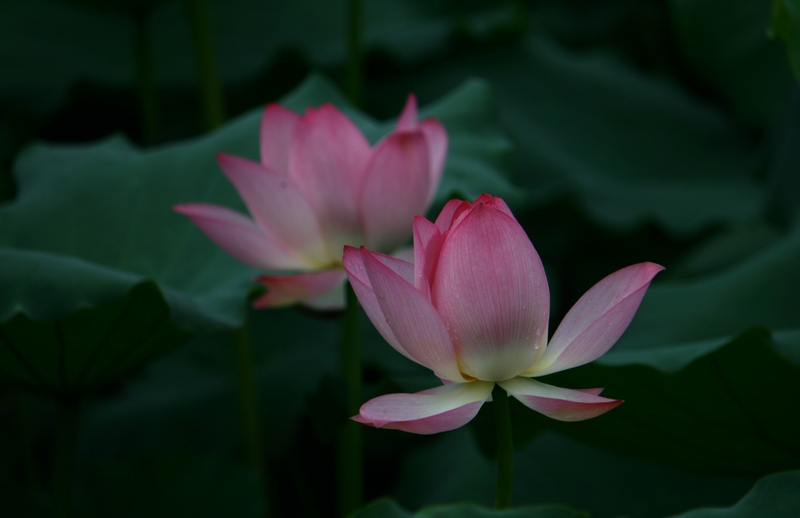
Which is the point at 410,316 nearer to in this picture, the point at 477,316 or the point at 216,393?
the point at 477,316

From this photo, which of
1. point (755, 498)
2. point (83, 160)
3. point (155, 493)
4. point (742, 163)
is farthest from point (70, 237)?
point (742, 163)

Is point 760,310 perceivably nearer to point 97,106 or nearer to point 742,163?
point 742,163

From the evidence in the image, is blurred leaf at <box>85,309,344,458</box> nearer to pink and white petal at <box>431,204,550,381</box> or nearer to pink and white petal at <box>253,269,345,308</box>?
pink and white petal at <box>253,269,345,308</box>

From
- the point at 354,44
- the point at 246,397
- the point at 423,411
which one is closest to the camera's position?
the point at 423,411

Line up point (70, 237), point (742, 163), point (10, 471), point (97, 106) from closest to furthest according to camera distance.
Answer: point (70, 237) < point (10, 471) < point (97, 106) < point (742, 163)

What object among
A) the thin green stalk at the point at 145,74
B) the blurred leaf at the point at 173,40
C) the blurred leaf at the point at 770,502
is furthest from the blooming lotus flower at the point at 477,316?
the blurred leaf at the point at 173,40

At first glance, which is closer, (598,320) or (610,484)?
(598,320)

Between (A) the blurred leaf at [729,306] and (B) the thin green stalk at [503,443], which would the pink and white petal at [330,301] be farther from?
(A) the blurred leaf at [729,306]

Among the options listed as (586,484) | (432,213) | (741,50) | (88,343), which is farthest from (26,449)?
(741,50)
